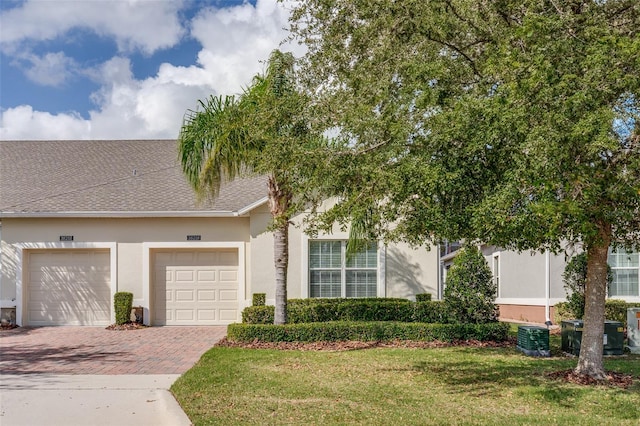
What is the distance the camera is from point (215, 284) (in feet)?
57.3

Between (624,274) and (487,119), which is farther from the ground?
(487,119)

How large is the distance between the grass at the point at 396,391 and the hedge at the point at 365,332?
149 cm

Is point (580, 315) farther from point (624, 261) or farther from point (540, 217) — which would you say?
point (540, 217)

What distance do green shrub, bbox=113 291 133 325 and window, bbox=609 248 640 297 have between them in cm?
1380

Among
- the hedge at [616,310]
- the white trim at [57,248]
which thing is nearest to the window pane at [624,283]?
the hedge at [616,310]

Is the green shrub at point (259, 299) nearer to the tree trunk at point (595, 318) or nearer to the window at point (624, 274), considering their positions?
the tree trunk at point (595, 318)

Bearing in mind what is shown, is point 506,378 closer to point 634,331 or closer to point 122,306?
point 634,331

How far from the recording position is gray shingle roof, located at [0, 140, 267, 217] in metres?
17.3

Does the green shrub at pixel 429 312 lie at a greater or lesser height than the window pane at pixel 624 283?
lesser

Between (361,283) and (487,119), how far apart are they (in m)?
10.4

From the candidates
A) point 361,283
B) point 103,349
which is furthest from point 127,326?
point 361,283

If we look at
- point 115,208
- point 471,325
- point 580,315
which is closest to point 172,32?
point 115,208

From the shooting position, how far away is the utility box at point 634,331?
A: 1175 cm

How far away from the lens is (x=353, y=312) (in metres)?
15.1
